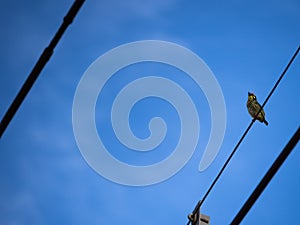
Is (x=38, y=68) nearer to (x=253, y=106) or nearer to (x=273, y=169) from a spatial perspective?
(x=273, y=169)

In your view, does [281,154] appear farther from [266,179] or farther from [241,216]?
[241,216]

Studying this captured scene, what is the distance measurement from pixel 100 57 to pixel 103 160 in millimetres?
5537

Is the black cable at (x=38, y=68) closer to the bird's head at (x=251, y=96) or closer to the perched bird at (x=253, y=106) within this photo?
the perched bird at (x=253, y=106)

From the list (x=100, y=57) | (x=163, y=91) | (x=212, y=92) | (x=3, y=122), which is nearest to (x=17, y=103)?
(x=3, y=122)

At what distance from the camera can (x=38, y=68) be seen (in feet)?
8.64

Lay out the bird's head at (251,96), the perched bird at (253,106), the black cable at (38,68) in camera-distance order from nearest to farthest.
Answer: the black cable at (38,68), the perched bird at (253,106), the bird's head at (251,96)

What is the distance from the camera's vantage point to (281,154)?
109 inches

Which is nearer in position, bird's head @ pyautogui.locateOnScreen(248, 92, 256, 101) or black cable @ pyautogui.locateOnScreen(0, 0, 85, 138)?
black cable @ pyautogui.locateOnScreen(0, 0, 85, 138)

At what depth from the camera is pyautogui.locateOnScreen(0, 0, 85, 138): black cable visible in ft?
8.56

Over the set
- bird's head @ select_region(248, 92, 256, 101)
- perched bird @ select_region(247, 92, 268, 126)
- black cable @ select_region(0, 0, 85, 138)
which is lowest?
black cable @ select_region(0, 0, 85, 138)

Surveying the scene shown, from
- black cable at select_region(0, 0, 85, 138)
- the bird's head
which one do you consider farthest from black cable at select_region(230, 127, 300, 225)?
the bird's head

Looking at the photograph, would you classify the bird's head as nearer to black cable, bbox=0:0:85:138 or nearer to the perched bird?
the perched bird

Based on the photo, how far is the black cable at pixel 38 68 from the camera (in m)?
2.61

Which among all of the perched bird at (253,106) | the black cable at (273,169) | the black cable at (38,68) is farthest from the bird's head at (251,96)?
the black cable at (38,68)
